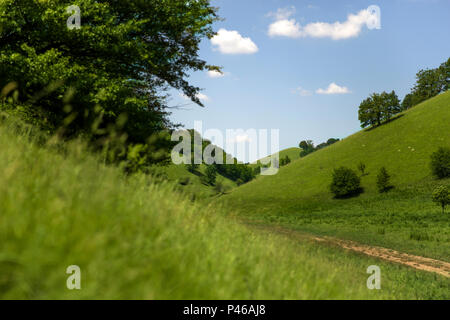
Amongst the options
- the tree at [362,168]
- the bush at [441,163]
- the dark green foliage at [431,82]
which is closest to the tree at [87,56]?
the bush at [441,163]

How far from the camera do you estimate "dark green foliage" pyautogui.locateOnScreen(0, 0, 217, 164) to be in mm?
7902

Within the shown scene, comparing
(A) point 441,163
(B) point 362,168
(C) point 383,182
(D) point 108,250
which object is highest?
(B) point 362,168

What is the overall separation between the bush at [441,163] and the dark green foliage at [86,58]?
198ft

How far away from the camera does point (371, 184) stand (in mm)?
62219

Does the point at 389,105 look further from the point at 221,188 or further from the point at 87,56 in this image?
the point at 221,188

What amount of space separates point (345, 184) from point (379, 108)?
36898 mm

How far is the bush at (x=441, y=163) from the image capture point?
175 ft

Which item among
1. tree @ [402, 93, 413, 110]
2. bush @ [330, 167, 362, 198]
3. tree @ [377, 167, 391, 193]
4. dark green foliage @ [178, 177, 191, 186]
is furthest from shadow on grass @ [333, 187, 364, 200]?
tree @ [402, 93, 413, 110]

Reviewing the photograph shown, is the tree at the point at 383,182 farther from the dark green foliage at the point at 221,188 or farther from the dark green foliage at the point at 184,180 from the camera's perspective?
the dark green foliage at the point at 184,180

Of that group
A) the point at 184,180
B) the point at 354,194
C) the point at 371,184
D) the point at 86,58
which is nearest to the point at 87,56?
the point at 86,58

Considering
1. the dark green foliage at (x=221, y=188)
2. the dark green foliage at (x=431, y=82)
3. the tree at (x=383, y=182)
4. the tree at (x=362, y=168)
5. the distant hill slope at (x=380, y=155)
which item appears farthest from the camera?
the dark green foliage at (x=431, y=82)

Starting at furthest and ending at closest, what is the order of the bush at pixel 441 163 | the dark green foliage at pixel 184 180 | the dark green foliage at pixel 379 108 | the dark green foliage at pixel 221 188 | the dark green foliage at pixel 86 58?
the dark green foliage at pixel 379 108 < the bush at pixel 441 163 < the dark green foliage at pixel 86 58 < the dark green foliage at pixel 184 180 < the dark green foliage at pixel 221 188

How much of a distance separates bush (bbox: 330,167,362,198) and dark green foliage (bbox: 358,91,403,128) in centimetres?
3079
